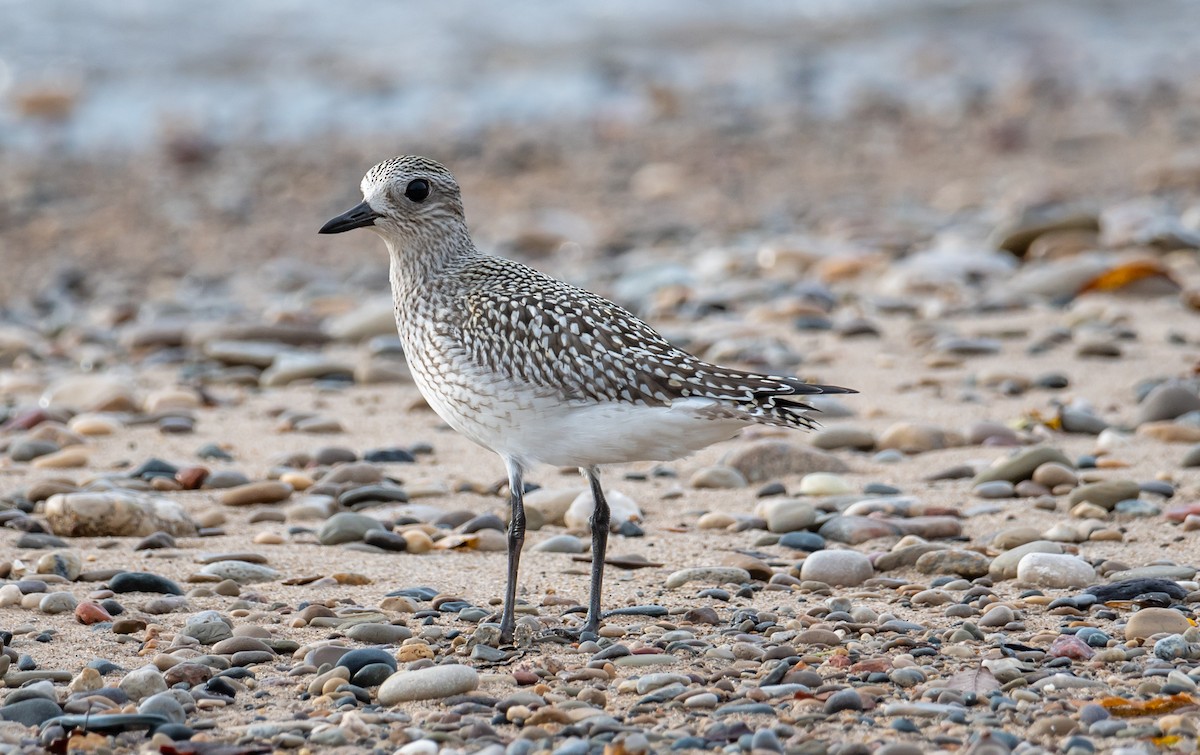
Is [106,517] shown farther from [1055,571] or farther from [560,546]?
[1055,571]

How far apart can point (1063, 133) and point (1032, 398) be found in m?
9.56

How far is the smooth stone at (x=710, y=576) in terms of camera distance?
609cm

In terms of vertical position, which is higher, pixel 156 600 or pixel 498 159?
pixel 498 159

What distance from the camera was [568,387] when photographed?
5492 mm

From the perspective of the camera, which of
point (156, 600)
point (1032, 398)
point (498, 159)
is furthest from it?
point (498, 159)

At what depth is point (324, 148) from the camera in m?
18.0

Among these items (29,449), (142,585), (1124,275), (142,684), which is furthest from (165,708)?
(1124,275)

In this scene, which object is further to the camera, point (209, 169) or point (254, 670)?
point (209, 169)

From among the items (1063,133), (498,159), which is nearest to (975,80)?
(1063,133)

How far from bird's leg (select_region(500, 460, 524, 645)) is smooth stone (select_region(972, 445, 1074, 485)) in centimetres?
261

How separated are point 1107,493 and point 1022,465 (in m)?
0.52

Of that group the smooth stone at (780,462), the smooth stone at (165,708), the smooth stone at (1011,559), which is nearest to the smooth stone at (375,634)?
the smooth stone at (165,708)

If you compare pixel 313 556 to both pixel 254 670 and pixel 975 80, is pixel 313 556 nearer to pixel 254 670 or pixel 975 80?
pixel 254 670

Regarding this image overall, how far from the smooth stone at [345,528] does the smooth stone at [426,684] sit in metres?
1.90
